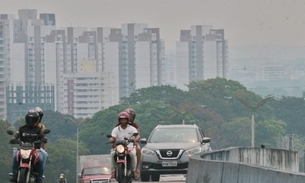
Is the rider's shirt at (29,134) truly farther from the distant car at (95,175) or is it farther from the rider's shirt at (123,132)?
the distant car at (95,175)

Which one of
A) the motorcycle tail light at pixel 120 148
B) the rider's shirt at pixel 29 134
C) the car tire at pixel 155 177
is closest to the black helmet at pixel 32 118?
the rider's shirt at pixel 29 134

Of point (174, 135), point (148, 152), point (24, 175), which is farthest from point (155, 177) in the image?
point (24, 175)

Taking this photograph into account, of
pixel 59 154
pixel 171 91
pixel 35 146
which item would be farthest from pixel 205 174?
pixel 171 91

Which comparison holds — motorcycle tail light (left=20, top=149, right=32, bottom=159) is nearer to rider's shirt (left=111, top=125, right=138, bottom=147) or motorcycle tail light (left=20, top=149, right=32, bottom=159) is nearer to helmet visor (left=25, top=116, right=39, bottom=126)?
helmet visor (left=25, top=116, right=39, bottom=126)

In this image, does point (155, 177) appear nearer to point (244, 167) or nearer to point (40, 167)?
point (40, 167)

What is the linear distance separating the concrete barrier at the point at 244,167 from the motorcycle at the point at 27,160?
8.90 feet

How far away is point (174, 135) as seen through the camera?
30.2m

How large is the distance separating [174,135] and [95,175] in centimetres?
1281

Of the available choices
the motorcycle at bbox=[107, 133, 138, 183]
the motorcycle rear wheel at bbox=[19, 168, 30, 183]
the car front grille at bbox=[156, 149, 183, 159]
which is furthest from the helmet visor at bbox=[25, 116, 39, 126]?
the car front grille at bbox=[156, 149, 183, 159]

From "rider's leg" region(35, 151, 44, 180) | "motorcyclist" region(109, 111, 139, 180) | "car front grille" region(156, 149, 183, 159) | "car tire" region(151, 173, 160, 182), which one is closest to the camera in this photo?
"rider's leg" region(35, 151, 44, 180)

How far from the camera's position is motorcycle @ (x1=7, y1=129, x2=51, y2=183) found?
63.2ft

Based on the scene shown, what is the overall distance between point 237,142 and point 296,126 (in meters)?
19.9

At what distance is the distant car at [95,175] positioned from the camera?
41000 millimetres

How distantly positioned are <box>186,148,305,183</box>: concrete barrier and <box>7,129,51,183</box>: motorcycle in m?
2.71
